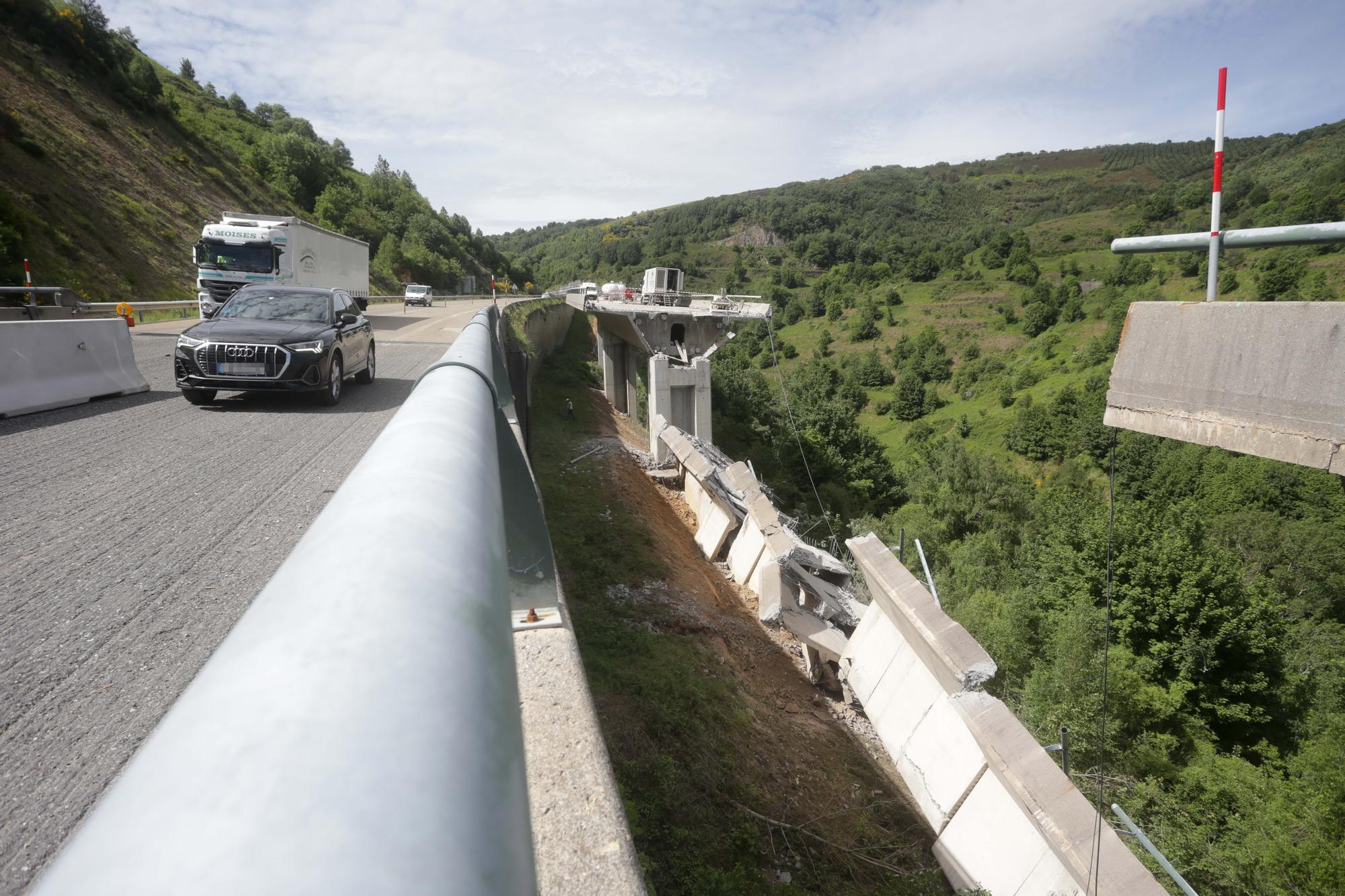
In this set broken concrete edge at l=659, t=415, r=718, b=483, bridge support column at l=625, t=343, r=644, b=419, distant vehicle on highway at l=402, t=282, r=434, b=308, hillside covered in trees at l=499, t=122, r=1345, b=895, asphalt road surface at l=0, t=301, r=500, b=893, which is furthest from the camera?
distant vehicle on highway at l=402, t=282, r=434, b=308

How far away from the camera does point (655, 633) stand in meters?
9.16

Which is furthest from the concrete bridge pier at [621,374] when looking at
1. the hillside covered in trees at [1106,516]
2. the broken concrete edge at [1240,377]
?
the broken concrete edge at [1240,377]

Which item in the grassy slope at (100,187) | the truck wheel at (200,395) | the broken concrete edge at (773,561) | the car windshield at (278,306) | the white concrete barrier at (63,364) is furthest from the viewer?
the grassy slope at (100,187)

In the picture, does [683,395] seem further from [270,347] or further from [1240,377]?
[1240,377]

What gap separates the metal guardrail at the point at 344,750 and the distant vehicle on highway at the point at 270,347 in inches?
384

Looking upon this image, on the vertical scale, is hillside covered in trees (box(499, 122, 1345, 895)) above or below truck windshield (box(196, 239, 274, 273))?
below

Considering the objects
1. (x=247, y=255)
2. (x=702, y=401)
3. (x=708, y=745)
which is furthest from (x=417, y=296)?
(x=708, y=745)

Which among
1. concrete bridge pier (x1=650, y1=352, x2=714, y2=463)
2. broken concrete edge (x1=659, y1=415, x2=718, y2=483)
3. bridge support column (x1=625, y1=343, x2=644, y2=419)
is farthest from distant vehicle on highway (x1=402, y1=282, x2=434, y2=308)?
broken concrete edge (x1=659, y1=415, x2=718, y2=483)

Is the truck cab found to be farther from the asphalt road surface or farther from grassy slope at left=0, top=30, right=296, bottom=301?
the asphalt road surface

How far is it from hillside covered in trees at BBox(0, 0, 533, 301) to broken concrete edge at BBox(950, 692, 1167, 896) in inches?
1153

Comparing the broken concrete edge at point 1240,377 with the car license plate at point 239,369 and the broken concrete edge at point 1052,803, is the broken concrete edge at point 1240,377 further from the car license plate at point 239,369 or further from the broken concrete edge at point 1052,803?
the car license plate at point 239,369

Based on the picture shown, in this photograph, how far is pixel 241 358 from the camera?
941 cm

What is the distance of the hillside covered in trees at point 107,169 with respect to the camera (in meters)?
28.0

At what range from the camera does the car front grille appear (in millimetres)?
9273
